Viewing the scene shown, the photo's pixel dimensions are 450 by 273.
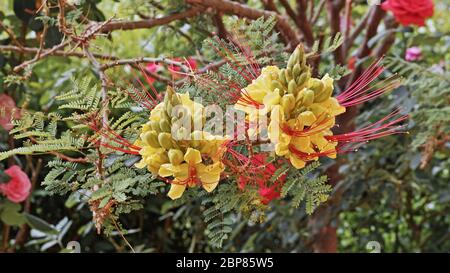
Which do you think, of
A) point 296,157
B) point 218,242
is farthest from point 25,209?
point 296,157

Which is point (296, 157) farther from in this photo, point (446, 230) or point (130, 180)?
point (446, 230)

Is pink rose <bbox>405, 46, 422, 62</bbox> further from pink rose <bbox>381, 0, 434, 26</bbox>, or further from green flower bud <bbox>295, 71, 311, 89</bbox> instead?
green flower bud <bbox>295, 71, 311, 89</bbox>

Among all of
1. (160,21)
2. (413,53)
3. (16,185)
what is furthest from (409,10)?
(16,185)

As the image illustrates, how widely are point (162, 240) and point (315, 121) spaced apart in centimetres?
123

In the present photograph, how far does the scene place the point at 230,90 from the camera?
70 cm

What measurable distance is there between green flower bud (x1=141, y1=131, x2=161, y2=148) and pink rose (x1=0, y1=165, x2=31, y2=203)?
0.69 metres

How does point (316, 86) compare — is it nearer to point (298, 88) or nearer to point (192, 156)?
point (298, 88)

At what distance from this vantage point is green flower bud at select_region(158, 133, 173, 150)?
0.61 m

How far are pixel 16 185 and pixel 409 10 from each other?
0.78 metres

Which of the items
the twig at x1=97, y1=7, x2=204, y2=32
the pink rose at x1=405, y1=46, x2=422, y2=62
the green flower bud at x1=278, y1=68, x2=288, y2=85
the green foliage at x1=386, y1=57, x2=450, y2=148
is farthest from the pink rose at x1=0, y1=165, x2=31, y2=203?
the pink rose at x1=405, y1=46, x2=422, y2=62

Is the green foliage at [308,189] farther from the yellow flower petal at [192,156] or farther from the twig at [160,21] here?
the twig at [160,21]

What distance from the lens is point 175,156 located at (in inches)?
24.0
